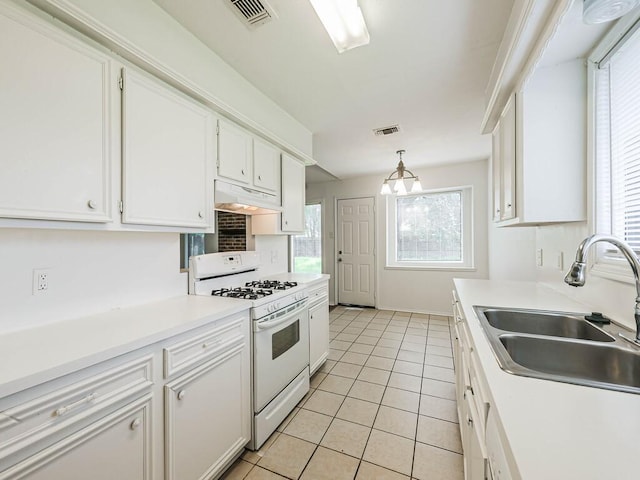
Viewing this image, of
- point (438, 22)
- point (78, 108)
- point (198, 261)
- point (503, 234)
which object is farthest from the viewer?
point (503, 234)

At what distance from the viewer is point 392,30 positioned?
5.22 feet

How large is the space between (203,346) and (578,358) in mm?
1597

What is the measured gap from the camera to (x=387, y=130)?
9.85 feet

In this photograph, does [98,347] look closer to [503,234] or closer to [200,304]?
[200,304]

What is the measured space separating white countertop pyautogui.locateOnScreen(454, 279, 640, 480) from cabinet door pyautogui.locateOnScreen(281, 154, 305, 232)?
2067 millimetres

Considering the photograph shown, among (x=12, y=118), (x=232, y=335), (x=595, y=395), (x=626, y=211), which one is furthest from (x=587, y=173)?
(x=12, y=118)

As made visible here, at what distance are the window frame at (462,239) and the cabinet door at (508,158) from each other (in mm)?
2513

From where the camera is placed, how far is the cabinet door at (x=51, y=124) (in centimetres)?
96

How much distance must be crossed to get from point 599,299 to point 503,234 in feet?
7.61

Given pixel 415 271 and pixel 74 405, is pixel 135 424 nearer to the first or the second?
pixel 74 405

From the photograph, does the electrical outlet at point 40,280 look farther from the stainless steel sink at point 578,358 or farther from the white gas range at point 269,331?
the stainless steel sink at point 578,358

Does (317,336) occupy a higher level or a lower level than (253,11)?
lower

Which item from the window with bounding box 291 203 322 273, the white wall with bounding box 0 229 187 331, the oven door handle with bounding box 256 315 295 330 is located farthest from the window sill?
the white wall with bounding box 0 229 187 331

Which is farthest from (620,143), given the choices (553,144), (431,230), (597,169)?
(431,230)
